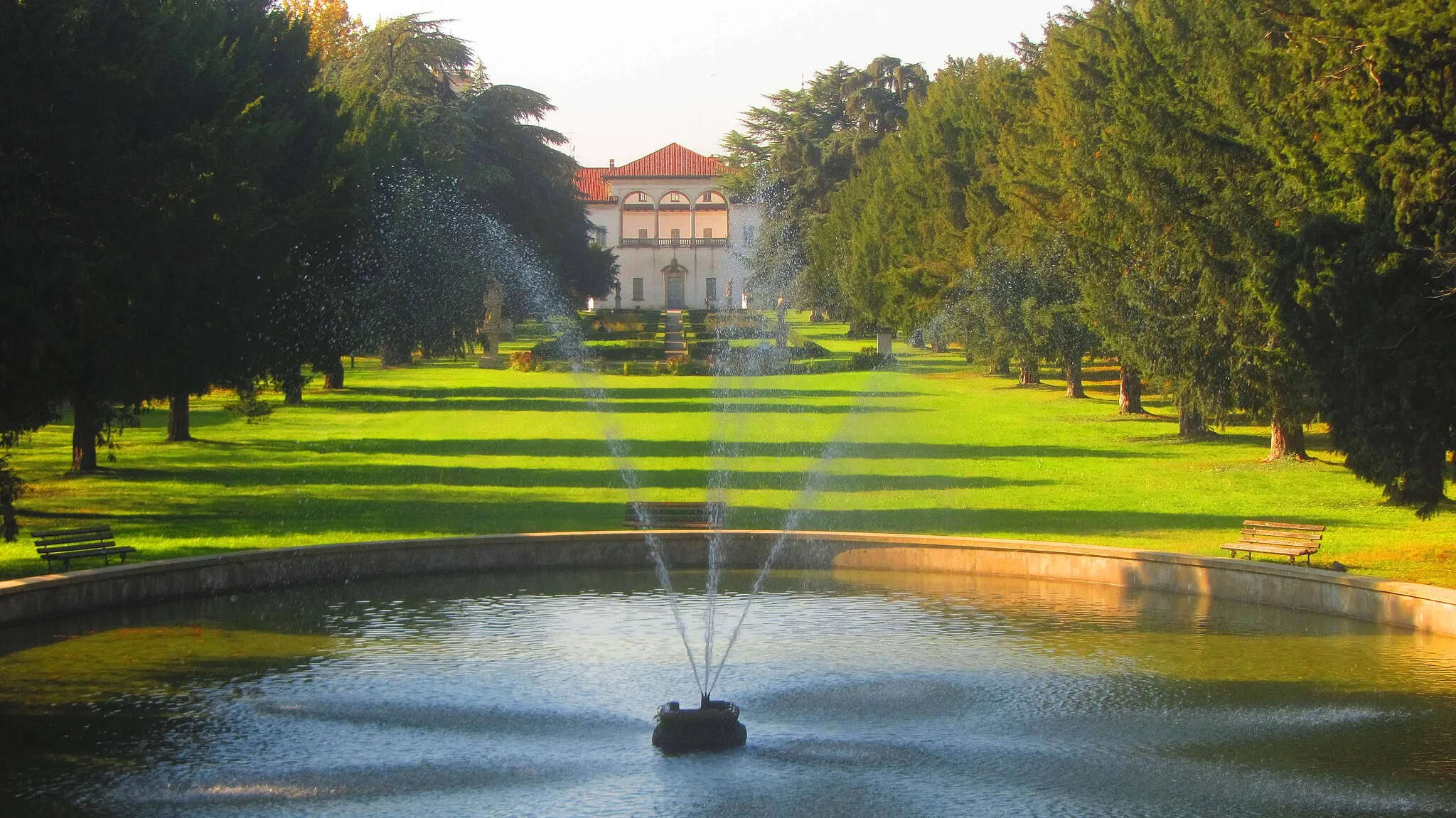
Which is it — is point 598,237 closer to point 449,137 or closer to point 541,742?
point 449,137

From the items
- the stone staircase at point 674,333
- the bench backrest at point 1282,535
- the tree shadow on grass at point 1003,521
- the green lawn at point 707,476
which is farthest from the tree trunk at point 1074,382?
the bench backrest at point 1282,535

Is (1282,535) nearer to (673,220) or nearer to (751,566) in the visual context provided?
(751,566)

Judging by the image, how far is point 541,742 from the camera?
9758mm

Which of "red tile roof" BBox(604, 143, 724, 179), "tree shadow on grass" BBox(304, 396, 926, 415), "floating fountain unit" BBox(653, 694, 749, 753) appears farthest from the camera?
"red tile roof" BBox(604, 143, 724, 179)

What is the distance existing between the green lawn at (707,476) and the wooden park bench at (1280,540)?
2.41 ft

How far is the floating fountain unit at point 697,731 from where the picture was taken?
9.53m

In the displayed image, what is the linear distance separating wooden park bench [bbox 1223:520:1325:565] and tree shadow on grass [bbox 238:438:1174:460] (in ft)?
38.7

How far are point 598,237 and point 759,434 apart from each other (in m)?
86.6

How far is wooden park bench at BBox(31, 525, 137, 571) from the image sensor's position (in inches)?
552

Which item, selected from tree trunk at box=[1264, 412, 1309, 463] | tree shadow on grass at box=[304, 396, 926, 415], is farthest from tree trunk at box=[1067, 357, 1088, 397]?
tree trunk at box=[1264, 412, 1309, 463]

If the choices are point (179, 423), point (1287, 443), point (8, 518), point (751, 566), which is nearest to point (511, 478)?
point (751, 566)

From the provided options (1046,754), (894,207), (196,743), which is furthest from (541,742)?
(894,207)

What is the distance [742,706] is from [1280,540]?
7.17 meters

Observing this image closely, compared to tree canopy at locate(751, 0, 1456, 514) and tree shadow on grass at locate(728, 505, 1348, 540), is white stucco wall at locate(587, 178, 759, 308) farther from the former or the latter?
tree shadow on grass at locate(728, 505, 1348, 540)
